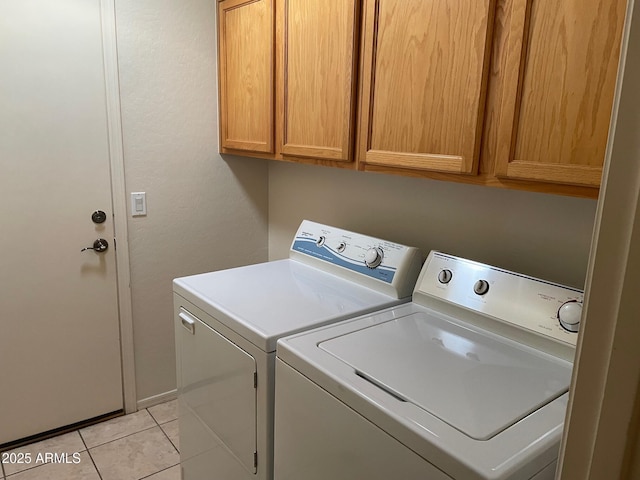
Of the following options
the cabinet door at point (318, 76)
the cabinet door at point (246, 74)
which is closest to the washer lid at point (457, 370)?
the cabinet door at point (318, 76)

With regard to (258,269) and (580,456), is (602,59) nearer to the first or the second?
(580,456)

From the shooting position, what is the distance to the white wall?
2.27 m

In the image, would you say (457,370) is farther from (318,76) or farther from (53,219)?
(53,219)

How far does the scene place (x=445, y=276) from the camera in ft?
5.22

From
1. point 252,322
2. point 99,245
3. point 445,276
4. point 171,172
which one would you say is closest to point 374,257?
point 445,276

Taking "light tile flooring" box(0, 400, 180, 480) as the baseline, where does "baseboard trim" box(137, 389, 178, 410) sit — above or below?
above

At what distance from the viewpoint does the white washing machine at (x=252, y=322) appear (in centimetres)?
145

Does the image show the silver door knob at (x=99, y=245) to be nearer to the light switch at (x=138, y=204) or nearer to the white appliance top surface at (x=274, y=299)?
the light switch at (x=138, y=204)

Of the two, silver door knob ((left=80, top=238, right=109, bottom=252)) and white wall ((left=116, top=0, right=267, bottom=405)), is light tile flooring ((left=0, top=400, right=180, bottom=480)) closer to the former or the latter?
white wall ((left=116, top=0, right=267, bottom=405))

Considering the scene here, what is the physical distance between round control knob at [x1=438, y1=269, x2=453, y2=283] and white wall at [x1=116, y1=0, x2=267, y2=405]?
1408 mm

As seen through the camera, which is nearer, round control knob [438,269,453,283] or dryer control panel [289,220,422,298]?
round control knob [438,269,453,283]

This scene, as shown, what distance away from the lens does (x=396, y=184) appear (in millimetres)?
→ 1998

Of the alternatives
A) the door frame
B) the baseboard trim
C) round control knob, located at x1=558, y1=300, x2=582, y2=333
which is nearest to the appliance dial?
round control knob, located at x1=558, y1=300, x2=582, y2=333

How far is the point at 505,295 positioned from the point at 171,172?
5.59 feet
